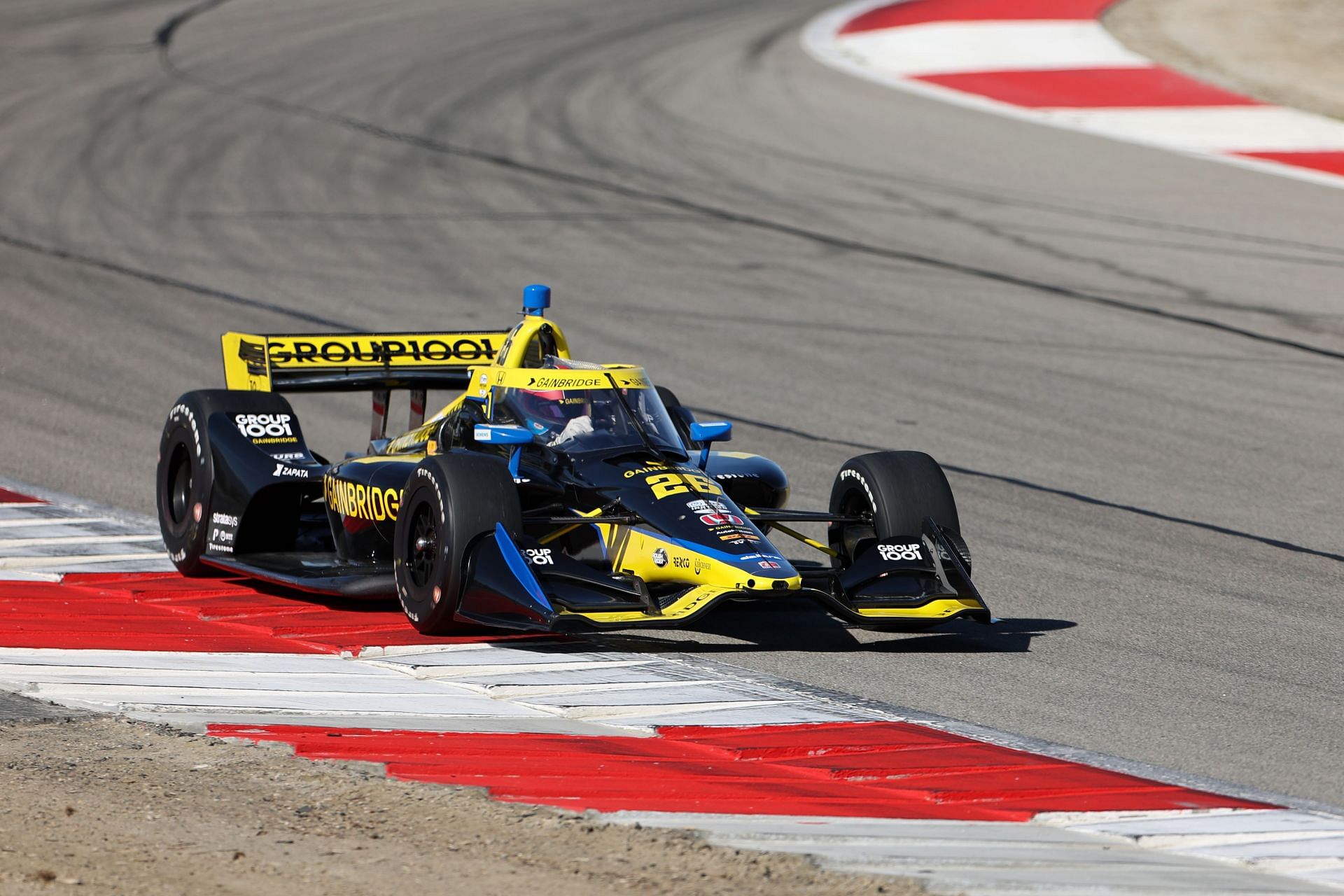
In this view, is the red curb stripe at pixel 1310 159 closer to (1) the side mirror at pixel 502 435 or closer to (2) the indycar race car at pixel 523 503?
(2) the indycar race car at pixel 523 503

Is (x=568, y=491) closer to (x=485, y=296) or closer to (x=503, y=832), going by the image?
(x=503, y=832)

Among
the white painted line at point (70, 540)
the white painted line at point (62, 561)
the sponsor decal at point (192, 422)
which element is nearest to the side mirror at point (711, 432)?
the sponsor decal at point (192, 422)

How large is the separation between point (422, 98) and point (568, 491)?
17.1 metres

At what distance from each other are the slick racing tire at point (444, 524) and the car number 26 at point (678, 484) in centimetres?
63

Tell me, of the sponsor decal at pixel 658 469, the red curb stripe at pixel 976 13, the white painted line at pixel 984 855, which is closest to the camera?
the white painted line at pixel 984 855

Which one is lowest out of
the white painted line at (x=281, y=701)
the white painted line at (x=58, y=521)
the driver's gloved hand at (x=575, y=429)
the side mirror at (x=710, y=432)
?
the white painted line at (x=58, y=521)

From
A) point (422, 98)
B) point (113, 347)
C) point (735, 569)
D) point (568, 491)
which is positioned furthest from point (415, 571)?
point (422, 98)

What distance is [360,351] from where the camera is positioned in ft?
34.1

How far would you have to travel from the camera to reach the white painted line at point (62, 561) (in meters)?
9.70

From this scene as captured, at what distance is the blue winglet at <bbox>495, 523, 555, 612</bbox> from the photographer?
773 cm

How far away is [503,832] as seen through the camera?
545cm

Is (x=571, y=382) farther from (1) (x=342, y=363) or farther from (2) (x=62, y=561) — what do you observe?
(2) (x=62, y=561)

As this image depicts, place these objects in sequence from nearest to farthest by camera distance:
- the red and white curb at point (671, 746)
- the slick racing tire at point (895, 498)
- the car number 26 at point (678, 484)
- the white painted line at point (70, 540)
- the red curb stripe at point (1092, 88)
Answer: the red and white curb at point (671, 746)
the car number 26 at point (678, 484)
the slick racing tire at point (895, 498)
the white painted line at point (70, 540)
the red curb stripe at point (1092, 88)

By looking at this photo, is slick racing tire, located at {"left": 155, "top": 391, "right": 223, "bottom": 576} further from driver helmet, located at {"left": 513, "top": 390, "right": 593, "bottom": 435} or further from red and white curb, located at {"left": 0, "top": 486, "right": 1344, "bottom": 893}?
driver helmet, located at {"left": 513, "top": 390, "right": 593, "bottom": 435}
